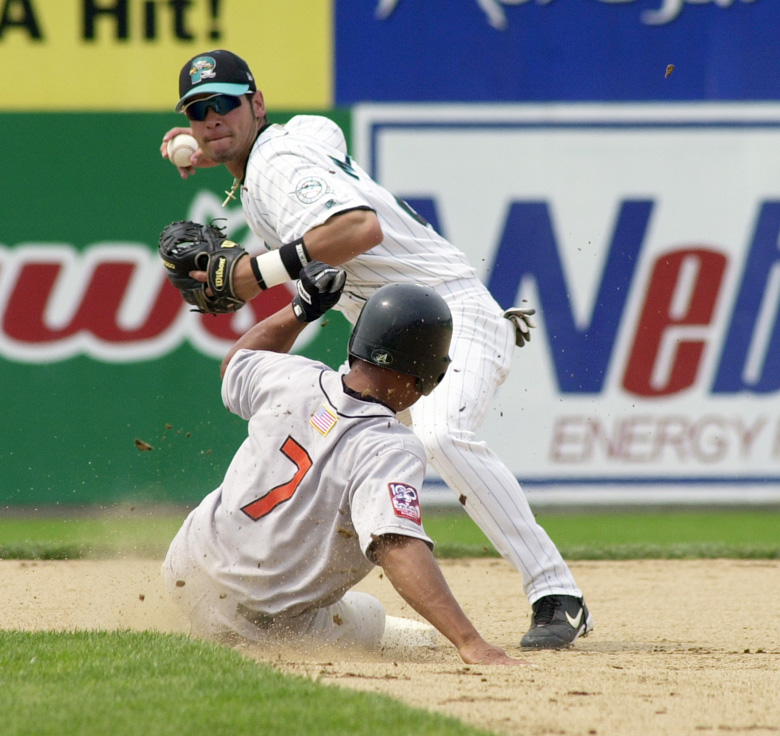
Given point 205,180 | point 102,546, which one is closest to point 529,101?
point 205,180

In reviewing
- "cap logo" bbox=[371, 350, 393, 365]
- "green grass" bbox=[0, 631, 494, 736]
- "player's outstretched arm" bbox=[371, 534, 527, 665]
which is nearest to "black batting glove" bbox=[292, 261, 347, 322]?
"cap logo" bbox=[371, 350, 393, 365]

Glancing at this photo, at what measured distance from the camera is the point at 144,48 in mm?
7883

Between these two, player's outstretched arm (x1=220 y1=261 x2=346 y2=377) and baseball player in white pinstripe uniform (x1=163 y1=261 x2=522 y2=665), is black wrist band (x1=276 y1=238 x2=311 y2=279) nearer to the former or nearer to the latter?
player's outstretched arm (x1=220 y1=261 x2=346 y2=377)

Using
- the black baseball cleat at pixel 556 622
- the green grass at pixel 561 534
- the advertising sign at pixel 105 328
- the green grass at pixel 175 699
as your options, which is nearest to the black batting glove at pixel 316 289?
the green grass at pixel 175 699

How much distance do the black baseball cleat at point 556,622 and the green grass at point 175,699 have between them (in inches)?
42.0

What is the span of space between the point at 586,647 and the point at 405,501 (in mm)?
1316

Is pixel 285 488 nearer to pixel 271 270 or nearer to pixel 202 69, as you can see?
pixel 271 270

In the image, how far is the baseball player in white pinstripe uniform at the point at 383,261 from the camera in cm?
384

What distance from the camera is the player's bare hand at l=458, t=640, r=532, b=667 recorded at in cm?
316

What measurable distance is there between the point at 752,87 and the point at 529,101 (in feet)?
4.57

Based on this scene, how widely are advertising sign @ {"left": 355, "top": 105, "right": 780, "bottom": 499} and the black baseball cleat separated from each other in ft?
12.1

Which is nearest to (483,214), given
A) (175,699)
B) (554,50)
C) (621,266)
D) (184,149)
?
(621,266)

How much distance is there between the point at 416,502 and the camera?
3.07 metres

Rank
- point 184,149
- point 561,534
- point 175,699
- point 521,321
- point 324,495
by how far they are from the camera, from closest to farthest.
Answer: point 175,699, point 324,495, point 521,321, point 184,149, point 561,534
